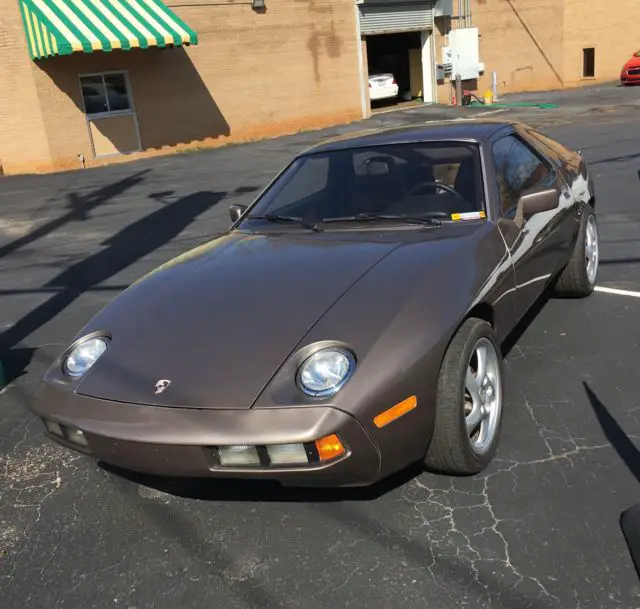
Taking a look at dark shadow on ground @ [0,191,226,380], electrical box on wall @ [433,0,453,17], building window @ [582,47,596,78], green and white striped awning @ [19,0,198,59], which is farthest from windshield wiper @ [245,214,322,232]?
building window @ [582,47,596,78]

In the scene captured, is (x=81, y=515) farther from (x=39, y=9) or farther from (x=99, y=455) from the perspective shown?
(x=39, y=9)

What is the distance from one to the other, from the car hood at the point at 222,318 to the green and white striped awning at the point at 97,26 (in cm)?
1321

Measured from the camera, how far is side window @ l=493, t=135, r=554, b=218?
398cm

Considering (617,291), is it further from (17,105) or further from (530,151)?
(17,105)

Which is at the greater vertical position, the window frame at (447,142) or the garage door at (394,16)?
the garage door at (394,16)

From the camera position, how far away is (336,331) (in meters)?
2.79

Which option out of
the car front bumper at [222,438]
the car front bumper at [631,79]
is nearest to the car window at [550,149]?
the car front bumper at [222,438]

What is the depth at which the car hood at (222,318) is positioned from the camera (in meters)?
2.71

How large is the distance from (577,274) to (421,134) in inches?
66.2

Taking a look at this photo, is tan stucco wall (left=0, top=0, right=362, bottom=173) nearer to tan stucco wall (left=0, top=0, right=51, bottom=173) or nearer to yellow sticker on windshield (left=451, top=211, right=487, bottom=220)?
tan stucco wall (left=0, top=0, right=51, bottom=173)

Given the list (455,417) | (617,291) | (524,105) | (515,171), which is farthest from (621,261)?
(524,105)

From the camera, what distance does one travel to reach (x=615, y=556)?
8.30ft

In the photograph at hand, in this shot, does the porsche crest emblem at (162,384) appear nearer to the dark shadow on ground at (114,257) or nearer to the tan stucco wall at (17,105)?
the dark shadow on ground at (114,257)

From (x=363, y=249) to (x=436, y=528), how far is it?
4.55ft
